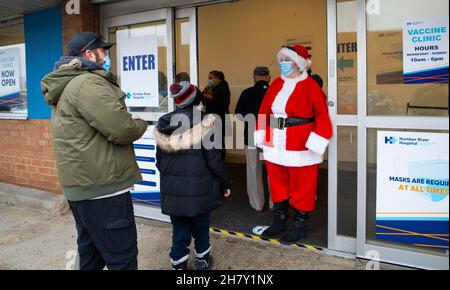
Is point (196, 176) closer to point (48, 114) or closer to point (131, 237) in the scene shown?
point (131, 237)

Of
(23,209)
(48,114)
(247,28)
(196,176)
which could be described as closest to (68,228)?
(23,209)

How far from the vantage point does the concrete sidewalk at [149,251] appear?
3.75m

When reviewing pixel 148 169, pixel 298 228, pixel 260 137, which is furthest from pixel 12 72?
pixel 298 228

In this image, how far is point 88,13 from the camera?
205 inches

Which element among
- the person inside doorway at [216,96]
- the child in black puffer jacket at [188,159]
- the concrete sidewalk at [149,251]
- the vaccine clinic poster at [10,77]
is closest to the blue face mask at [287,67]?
the child in black puffer jacket at [188,159]

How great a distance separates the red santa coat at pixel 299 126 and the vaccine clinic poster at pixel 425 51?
0.74 m

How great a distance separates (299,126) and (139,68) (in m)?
2.03

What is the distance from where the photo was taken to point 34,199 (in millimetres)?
5602

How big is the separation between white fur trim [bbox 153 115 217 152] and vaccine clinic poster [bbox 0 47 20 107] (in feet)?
12.6

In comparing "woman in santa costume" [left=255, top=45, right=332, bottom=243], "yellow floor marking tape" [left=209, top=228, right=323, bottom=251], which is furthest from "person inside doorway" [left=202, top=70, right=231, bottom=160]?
"woman in santa costume" [left=255, top=45, right=332, bottom=243]

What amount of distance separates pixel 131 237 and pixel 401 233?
6.99 ft

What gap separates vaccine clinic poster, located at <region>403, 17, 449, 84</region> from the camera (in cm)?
324

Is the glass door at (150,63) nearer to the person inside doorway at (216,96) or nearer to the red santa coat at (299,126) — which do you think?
the red santa coat at (299,126)

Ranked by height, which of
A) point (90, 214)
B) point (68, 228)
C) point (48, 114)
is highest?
point (48, 114)
